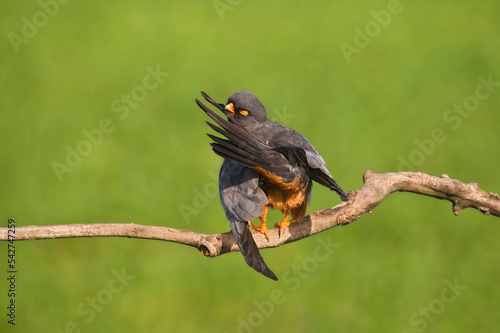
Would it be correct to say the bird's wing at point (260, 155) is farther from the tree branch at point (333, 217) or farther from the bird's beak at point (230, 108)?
the bird's beak at point (230, 108)

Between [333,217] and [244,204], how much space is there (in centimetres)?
73

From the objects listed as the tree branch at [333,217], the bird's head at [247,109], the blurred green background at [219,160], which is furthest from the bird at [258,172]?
the blurred green background at [219,160]

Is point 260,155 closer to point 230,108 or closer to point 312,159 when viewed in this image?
point 312,159

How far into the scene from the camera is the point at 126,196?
39.4 ft

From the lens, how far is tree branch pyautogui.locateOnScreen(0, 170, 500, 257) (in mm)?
5820

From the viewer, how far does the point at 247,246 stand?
5984 millimetres

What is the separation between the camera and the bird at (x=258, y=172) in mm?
5672

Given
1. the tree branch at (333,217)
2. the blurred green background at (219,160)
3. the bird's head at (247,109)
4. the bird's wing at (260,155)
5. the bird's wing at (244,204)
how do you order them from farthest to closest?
the blurred green background at (219,160) < the bird's head at (247,109) < the bird's wing at (244,204) < the tree branch at (333,217) < the bird's wing at (260,155)

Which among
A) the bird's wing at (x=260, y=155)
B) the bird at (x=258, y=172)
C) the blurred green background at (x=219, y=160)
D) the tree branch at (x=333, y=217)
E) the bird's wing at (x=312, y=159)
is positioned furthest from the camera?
the blurred green background at (x=219, y=160)

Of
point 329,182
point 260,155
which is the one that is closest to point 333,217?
point 329,182

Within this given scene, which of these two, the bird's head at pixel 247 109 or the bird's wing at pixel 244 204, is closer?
the bird's wing at pixel 244 204

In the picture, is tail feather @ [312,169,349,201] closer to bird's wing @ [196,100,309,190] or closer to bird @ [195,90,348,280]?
bird @ [195,90,348,280]

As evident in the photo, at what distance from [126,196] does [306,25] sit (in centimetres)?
525

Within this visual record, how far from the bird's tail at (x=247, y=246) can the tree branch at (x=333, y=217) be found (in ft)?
0.39
